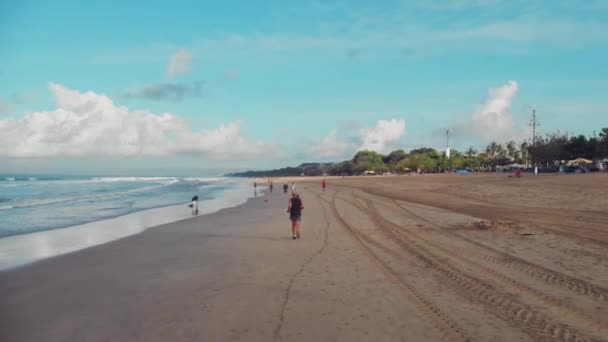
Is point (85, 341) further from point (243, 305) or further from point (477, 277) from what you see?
point (477, 277)

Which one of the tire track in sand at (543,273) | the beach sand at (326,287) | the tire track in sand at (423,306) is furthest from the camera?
the tire track in sand at (543,273)

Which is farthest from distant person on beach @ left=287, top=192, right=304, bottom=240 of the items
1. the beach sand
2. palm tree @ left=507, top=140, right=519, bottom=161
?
palm tree @ left=507, top=140, right=519, bottom=161

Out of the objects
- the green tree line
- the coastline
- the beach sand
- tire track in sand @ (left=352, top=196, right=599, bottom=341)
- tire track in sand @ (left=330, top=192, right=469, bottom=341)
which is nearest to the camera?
tire track in sand @ (left=352, top=196, right=599, bottom=341)

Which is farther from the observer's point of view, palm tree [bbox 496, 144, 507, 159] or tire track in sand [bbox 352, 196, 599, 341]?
palm tree [bbox 496, 144, 507, 159]

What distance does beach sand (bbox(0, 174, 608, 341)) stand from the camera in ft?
20.8

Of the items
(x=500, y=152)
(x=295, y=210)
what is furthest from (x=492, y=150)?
(x=295, y=210)

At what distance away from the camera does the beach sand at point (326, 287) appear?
249 inches

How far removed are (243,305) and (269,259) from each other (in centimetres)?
409

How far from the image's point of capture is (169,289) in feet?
28.8

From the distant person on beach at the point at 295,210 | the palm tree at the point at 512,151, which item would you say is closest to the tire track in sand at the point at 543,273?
the distant person on beach at the point at 295,210

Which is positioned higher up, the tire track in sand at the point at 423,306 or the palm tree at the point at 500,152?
the palm tree at the point at 500,152

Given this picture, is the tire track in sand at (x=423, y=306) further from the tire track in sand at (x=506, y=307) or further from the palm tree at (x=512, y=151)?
the palm tree at (x=512, y=151)

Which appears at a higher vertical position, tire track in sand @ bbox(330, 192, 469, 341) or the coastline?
tire track in sand @ bbox(330, 192, 469, 341)

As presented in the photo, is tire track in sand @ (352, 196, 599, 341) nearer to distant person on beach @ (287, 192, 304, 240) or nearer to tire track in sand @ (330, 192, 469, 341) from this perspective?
tire track in sand @ (330, 192, 469, 341)
